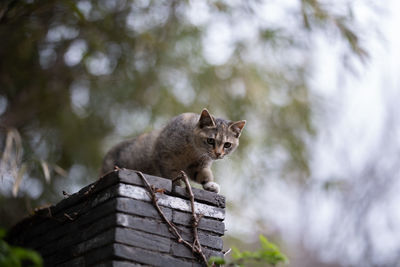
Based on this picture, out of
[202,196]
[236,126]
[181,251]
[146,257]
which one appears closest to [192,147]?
[236,126]

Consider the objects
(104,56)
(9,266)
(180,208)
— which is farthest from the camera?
(104,56)

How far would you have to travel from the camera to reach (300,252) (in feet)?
27.9

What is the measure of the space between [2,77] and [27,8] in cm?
103

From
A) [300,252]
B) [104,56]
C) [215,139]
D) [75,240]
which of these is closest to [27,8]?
[104,56]

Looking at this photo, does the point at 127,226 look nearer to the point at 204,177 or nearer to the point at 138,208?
the point at 138,208

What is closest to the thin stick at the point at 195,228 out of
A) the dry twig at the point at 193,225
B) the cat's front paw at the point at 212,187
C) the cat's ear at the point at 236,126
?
the dry twig at the point at 193,225

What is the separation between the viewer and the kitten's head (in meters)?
2.87

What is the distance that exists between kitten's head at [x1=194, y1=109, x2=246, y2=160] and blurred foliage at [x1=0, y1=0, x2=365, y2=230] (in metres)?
1.56

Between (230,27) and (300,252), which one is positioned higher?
(230,27)

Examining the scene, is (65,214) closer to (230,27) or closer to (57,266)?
(57,266)

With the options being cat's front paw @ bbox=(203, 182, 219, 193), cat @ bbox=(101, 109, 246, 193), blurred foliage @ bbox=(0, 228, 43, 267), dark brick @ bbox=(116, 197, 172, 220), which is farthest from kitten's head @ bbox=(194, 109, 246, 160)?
blurred foliage @ bbox=(0, 228, 43, 267)

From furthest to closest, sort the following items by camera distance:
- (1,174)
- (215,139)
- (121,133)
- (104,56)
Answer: (121,133), (104,56), (1,174), (215,139)

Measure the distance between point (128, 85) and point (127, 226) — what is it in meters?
3.10

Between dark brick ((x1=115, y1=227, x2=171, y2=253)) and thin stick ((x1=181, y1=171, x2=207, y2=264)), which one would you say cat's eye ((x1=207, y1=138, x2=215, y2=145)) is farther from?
dark brick ((x1=115, y1=227, x2=171, y2=253))
